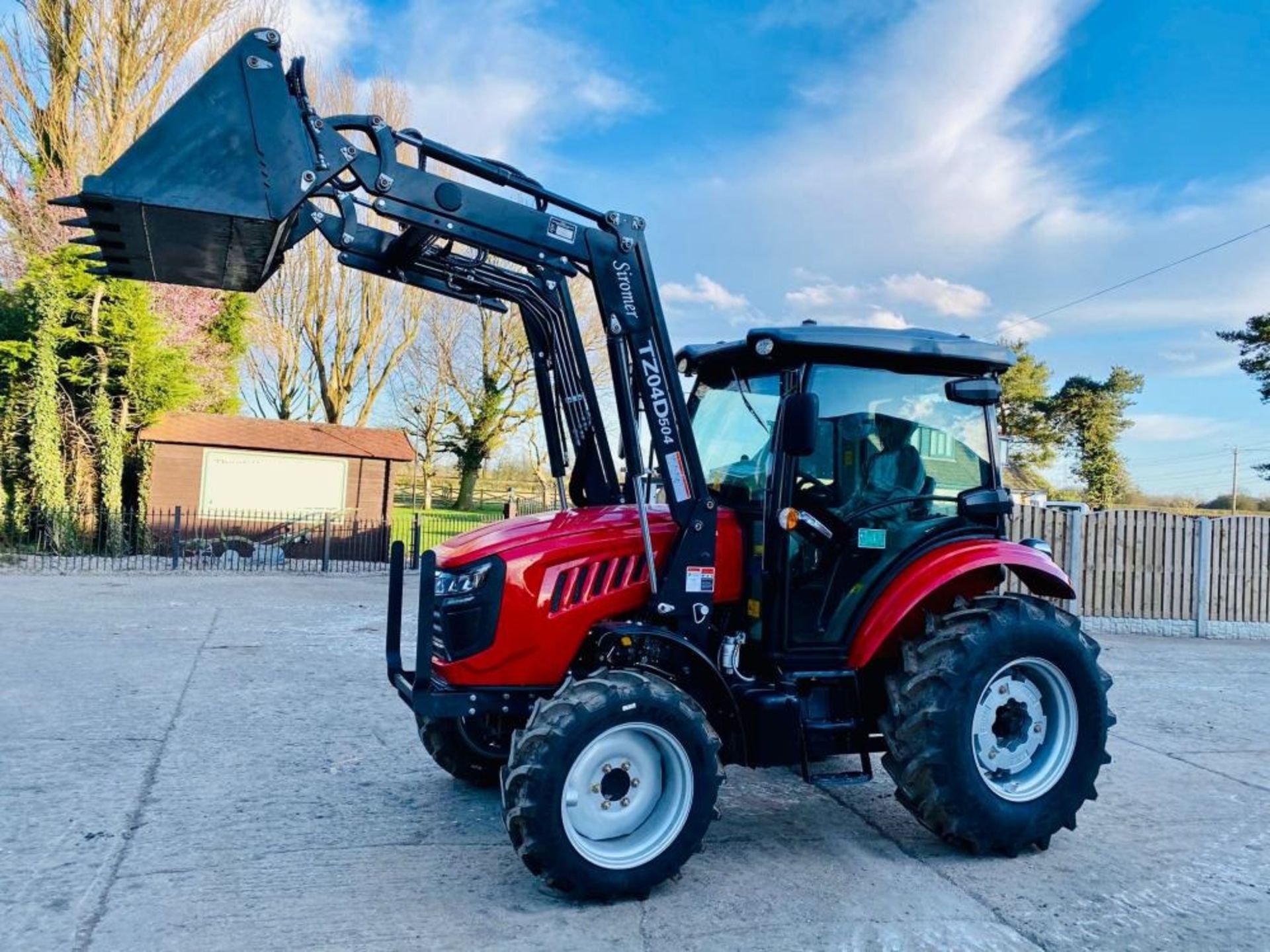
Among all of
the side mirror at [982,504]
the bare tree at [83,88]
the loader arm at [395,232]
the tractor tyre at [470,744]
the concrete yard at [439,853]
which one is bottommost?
the concrete yard at [439,853]

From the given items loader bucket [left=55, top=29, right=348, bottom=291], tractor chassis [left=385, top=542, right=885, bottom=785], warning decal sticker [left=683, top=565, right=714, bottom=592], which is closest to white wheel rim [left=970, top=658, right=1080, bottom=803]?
tractor chassis [left=385, top=542, right=885, bottom=785]

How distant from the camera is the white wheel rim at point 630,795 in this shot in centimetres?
362

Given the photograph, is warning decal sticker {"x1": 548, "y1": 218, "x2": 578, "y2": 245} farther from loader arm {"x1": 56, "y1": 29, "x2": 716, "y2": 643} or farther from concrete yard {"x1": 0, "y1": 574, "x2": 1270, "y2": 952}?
concrete yard {"x1": 0, "y1": 574, "x2": 1270, "y2": 952}

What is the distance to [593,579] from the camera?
13.1 feet

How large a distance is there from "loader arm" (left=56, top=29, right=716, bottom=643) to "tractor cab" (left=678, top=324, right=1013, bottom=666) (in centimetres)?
36

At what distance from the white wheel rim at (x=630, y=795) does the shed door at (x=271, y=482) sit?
60.2 feet

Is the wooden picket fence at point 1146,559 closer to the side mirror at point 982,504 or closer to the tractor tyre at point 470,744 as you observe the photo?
the side mirror at point 982,504

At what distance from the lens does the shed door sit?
65.6 feet

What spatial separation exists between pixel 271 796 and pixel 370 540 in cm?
1566

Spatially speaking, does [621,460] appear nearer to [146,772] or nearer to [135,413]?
[146,772]

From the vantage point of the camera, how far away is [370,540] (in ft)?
65.8

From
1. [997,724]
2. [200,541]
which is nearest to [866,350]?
[997,724]

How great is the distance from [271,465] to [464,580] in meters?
18.0

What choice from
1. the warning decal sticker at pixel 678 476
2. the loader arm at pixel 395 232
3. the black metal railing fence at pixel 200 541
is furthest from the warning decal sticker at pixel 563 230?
the black metal railing fence at pixel 200 541
